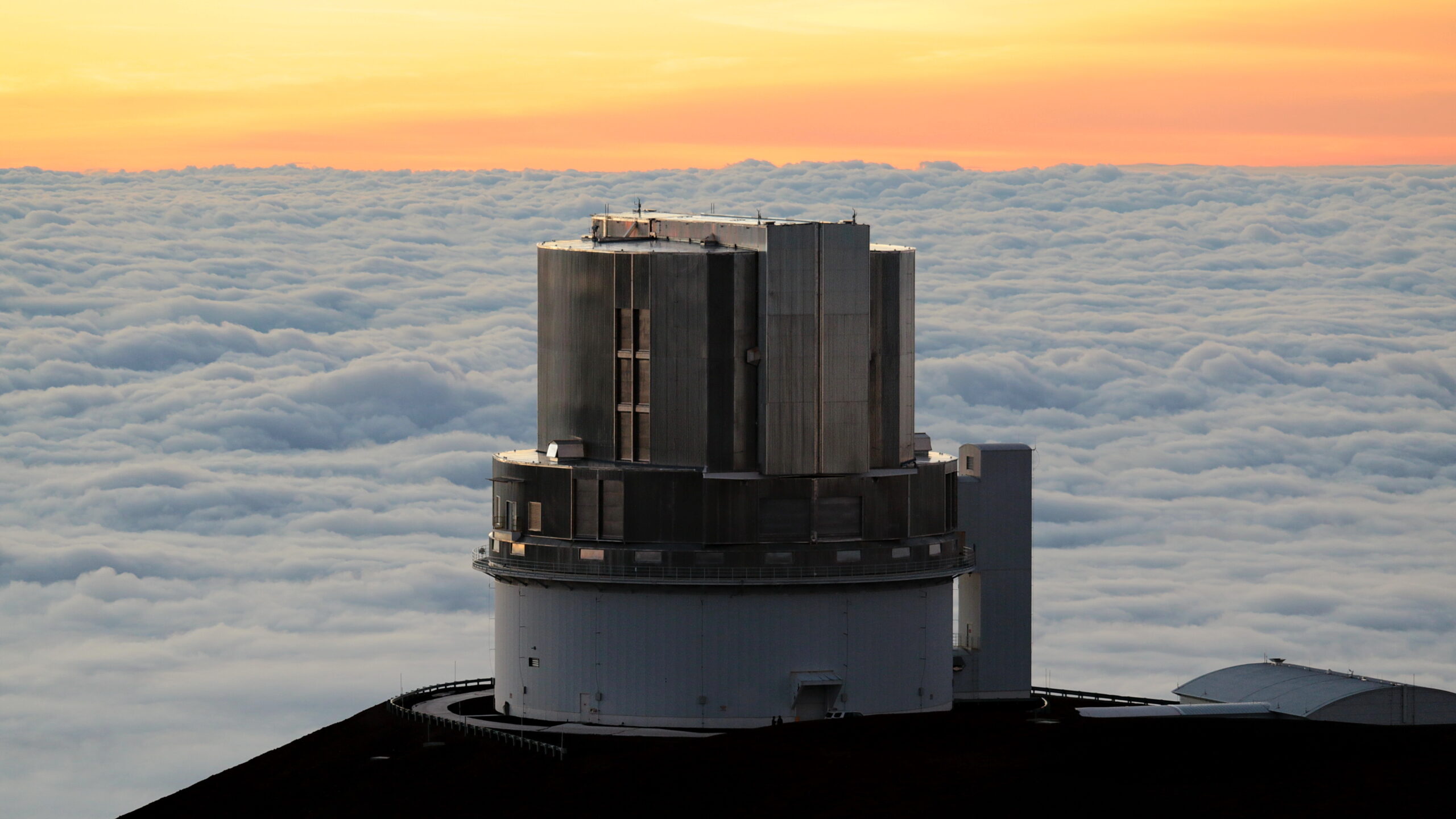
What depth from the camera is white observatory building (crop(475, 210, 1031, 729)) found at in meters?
72.1

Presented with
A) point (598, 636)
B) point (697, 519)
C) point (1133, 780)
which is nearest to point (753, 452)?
point (697, 519)

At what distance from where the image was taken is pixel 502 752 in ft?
235

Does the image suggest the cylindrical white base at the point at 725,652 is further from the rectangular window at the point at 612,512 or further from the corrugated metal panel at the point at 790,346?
the corrugated metal panel at the point at 790,346

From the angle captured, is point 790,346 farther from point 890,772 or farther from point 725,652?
point 890,772

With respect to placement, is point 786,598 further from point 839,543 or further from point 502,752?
point 502,752

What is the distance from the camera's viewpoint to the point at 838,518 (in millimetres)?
73062

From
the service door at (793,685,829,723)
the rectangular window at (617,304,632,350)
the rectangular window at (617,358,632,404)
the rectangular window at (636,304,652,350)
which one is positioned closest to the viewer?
the service door at (793,685,829,723)

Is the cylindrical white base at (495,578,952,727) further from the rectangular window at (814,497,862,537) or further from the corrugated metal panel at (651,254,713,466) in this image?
the corrugated metal panel at (651,254,713,466)

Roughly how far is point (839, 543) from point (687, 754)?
946cm

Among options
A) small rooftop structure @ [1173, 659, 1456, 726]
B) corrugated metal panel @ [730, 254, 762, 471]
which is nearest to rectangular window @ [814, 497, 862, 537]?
corrugated metal panel @ [730, 254, 762, 471]

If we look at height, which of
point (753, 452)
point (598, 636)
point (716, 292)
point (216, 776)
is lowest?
point (216, 776)

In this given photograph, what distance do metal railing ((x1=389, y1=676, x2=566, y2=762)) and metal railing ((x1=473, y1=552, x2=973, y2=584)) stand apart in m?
5.32

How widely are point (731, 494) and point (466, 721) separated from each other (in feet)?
41.5

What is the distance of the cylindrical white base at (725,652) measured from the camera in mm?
72500
